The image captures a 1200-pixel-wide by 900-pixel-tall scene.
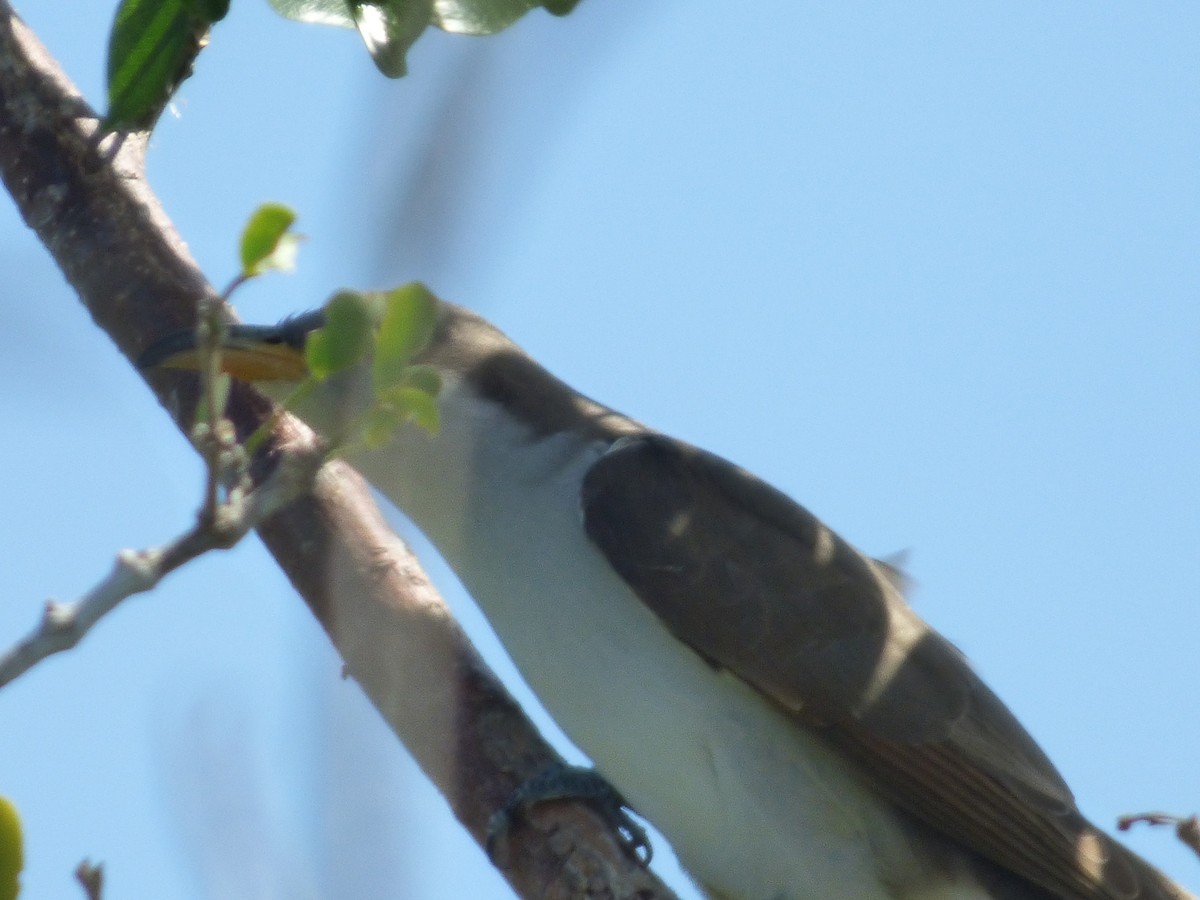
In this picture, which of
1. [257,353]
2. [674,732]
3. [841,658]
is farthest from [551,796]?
[257,353]

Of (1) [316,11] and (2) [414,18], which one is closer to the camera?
(2) [414,18]

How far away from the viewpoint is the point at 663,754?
13.1 feet

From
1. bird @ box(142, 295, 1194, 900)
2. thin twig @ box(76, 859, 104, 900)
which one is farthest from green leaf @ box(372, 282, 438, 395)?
bird @ box(142, 295, 1194, 900)

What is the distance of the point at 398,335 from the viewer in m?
1.96

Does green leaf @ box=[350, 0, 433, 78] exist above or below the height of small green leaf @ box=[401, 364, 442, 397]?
above

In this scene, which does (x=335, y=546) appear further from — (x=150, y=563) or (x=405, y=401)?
(x=150, y=563)

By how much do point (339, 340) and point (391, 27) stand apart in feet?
3.31

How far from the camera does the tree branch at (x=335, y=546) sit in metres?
4.07

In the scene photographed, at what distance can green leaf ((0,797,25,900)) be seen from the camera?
1.61 meters

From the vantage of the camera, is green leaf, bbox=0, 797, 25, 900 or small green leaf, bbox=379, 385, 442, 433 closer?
green leaf, bbox=0, 797, 25, 900

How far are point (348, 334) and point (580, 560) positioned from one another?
2409 mm

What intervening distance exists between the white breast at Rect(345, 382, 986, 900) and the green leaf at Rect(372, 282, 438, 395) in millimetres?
2252

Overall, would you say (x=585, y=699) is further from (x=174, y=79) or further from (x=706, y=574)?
(x=174, y=79)

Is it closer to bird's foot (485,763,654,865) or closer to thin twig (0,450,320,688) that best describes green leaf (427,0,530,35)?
thin twig (0,450,320,688)
